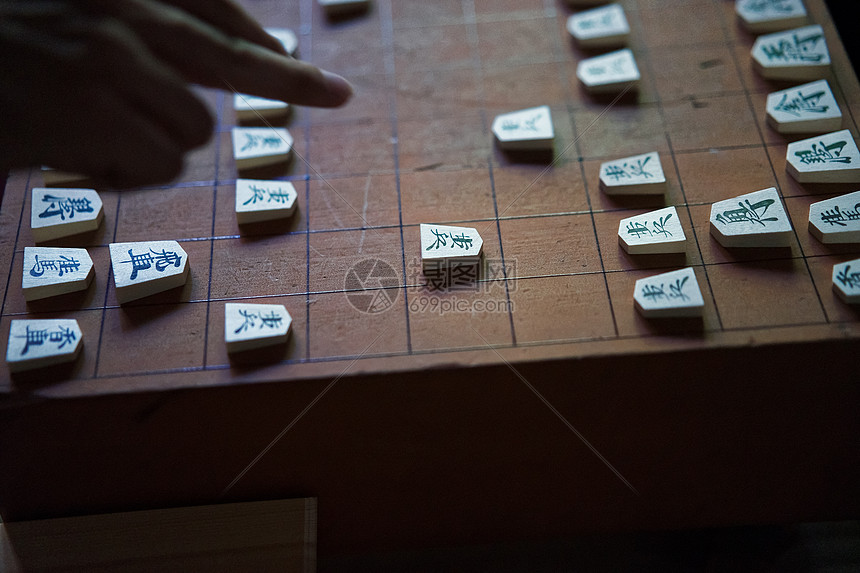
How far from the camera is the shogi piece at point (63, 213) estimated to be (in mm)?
1255

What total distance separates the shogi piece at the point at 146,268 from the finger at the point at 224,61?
309mm

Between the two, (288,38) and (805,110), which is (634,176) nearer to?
(805,110)

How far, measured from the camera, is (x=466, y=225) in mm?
1271

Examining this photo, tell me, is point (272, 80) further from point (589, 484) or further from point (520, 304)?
point (589, 484)

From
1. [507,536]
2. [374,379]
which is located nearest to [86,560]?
[374,379]

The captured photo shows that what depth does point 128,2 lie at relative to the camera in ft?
3.22

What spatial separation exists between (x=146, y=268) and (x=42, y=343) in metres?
0.20

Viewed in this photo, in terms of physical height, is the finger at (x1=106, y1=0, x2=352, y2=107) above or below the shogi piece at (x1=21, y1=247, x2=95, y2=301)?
above

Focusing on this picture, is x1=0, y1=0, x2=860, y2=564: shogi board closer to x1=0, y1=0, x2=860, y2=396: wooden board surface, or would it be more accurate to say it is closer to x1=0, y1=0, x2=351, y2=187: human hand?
x1=0, y1=0, x2=860, y2=396: wooden board surface

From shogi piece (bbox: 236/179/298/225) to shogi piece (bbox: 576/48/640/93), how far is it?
2.17 feet

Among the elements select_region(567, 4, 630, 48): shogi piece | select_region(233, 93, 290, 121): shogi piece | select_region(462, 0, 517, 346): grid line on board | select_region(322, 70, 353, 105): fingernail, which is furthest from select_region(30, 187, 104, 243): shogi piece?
select_region(567, 4, 630, 48): shogi piece

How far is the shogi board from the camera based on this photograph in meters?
1.11

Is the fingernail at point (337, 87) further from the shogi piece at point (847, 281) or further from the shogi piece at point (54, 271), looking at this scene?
the shogi piece at point (847, 281)

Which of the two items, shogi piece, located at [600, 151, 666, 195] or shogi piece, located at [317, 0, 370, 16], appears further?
shogi piece, located at [317, 0, 370, 16]
